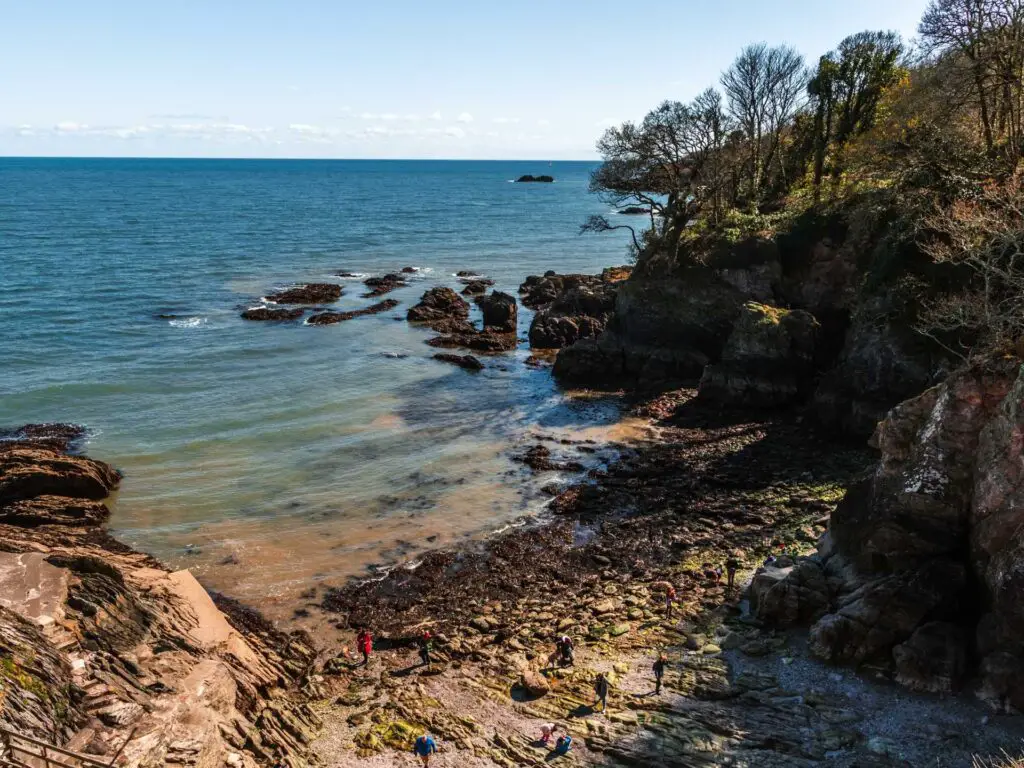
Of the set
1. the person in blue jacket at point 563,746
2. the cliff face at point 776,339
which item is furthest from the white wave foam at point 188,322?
the person in blue jacket at point 563,746

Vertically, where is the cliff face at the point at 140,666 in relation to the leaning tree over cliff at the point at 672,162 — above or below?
below

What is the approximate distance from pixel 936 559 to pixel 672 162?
33.0 meters

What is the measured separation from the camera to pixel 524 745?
17141mm

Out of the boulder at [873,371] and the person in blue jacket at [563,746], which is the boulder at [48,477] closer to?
the person in blue jacket at [563,746]

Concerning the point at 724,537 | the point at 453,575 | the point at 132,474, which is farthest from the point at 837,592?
the point at 132,474

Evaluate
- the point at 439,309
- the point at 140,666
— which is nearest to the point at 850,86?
the point at 439,309

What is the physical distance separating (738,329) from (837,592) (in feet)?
63.9

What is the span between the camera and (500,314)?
55.1 metres

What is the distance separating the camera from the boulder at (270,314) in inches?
2258

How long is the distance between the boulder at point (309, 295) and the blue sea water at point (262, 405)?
69.8 inches

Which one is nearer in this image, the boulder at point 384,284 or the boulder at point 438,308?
the boulder at point 438,308

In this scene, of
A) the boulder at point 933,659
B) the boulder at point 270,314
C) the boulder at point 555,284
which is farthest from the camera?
the boulder at point 555,284

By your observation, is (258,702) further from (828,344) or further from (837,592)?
(828,344)

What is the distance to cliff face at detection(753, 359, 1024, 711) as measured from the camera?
1722 cm
